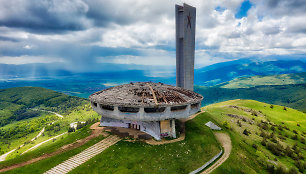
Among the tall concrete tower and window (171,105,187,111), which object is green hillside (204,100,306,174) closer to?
window (171,105,187,111)

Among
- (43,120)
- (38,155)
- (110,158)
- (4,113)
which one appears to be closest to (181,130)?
(110,158)

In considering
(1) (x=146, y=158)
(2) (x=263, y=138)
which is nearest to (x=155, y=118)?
(1) (x=146, y=158)

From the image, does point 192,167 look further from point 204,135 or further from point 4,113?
point 4,113

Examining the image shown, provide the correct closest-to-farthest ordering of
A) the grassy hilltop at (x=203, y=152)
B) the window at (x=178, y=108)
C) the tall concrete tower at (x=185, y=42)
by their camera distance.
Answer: the grassy hilltop at (x=203, y=152)
the window at (x=178, y=108)
the tall concrete tower at (x=185, y=42)

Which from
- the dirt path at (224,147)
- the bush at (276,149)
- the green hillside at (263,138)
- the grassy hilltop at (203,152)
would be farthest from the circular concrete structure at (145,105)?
the bush at (276,149)

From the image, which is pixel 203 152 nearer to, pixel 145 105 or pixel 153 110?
pixel 153 110

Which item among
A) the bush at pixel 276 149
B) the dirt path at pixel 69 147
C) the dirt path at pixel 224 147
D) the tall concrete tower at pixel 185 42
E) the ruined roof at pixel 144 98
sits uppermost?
the tall concrete tower at pixel 185 42

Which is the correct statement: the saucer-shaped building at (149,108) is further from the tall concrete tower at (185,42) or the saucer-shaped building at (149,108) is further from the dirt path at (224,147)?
the tall concrete tower at (185,42)
